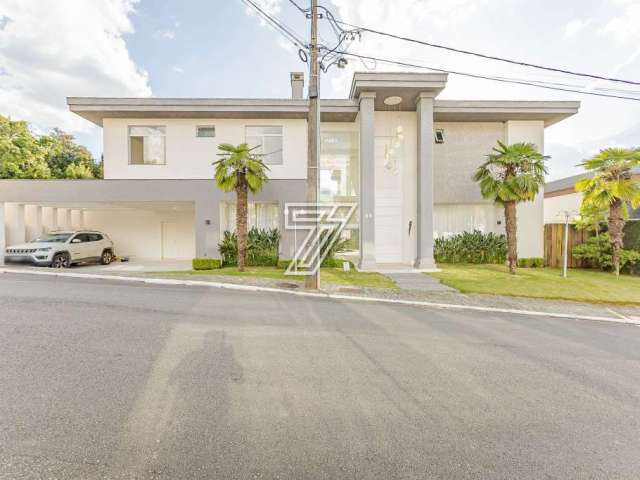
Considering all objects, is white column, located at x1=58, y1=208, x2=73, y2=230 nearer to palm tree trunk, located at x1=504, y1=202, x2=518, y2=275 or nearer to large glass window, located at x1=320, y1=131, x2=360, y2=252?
large glass window, located at x1=320, y1=131, x2=360, y2=252

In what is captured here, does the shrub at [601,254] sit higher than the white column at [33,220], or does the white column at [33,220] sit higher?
the white column at [33,220]

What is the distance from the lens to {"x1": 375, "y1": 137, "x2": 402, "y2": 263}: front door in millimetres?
14109

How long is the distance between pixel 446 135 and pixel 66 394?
15.6m

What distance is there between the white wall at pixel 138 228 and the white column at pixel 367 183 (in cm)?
1084

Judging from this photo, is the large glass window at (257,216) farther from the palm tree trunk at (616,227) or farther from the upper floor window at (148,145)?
the palm tree trunk at (616,227)

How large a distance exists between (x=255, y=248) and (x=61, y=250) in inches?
300

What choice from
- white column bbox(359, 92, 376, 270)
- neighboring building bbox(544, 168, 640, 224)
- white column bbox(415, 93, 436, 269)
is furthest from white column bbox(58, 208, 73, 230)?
neighboring building bbox(544, 168, 640, 224)

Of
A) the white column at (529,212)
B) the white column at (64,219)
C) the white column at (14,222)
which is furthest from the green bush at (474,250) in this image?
the white column at (64,219)

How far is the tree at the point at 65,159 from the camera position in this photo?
1064 inches

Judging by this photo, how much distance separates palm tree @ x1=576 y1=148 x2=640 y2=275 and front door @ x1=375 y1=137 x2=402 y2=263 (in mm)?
6896

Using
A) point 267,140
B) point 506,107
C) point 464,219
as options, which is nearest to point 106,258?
point 267,140

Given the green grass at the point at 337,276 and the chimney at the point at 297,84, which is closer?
the green grass at the point at 337,276

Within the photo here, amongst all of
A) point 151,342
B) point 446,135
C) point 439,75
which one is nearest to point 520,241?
point 446,135

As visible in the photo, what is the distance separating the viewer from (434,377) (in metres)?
3.67
